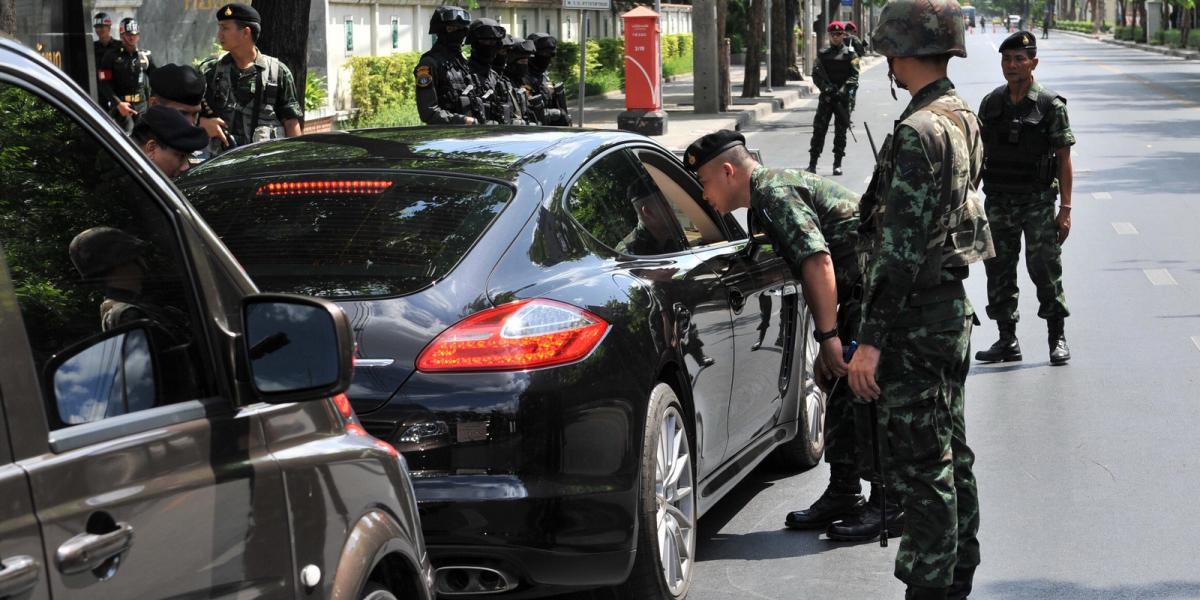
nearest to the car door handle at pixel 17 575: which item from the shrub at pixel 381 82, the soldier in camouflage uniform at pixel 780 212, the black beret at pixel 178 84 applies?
the soldier in camouflage uniform at pixel 780 212

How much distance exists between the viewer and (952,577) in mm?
4797

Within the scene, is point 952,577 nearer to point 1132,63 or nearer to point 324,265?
point 324,265

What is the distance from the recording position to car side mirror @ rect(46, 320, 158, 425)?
88.8 inches

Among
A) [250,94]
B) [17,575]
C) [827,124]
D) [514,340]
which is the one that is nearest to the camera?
[17,575]

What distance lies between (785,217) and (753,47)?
109 feet

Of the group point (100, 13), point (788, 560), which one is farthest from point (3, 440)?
point (100, 13)

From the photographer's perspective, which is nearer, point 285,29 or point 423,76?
point 285,29

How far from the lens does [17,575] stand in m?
2.00

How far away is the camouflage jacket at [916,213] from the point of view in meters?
4.56

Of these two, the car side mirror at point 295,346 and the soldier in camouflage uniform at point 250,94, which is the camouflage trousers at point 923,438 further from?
the soldier in camouflage uniform at point 250,94

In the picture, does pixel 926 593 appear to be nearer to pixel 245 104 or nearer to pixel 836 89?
pixel 245 104

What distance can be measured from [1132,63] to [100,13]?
54.0 meters

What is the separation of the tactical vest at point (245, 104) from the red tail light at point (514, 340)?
5550mm

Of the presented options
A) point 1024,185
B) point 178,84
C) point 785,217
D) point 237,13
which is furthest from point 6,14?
point 1024,185
